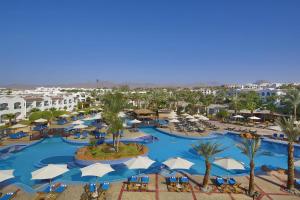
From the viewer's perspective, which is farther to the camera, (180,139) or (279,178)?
(180,139)

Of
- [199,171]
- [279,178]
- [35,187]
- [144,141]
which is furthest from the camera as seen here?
[144,141]

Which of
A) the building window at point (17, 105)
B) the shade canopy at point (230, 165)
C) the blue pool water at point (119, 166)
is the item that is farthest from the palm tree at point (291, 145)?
the building window at point (17, 105)

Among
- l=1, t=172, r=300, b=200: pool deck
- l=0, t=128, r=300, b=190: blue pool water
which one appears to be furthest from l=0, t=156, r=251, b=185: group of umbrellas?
l=0, t=128, r=300, b=190: blue pool water

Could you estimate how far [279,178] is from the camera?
16359 mm

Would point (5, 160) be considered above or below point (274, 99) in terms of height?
below

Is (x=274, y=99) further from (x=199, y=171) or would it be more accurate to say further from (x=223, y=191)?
(x=223, y=191)

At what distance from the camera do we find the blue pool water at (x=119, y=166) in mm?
18016

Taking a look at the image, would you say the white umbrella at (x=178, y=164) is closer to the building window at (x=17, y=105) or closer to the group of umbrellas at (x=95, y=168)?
the group of umbrellas at (x=95, y=168)

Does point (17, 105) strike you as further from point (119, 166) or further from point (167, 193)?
point (167, 193)

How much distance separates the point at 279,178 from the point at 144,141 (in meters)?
15.1

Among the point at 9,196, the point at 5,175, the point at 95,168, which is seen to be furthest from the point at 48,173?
the point at 95,168

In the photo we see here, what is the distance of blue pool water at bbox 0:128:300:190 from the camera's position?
1802 centimetres

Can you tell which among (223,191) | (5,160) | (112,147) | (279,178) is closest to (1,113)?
(5,160)

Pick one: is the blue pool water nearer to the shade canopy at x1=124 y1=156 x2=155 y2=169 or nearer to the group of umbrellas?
the shade canopy at x1=124 y1=156 x2=155 y2=169
